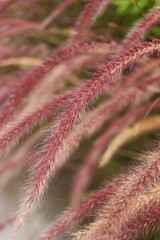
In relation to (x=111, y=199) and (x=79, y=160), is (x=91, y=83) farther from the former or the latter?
(x=79, y=160)

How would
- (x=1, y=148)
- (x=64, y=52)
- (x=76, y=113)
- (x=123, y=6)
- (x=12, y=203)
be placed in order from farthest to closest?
(x=12, y=203) < (x=123, y=6) < (x=64, y=52) < (x=1, y=148) < (x=76, y=113)

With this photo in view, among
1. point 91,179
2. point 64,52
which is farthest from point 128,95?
point 91,179

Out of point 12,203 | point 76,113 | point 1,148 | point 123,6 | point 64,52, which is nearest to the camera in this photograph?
point 76,113

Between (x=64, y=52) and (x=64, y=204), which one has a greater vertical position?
(x=64, y=52)

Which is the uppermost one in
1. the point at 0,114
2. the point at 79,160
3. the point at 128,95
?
the point at 0,114

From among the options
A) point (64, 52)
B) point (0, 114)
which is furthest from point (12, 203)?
point (64, 52)

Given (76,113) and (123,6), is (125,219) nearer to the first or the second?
(76,113)

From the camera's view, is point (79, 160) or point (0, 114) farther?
point (79, 160)
